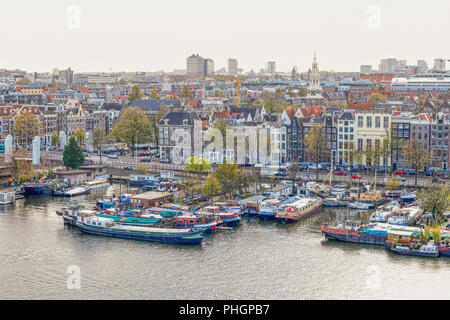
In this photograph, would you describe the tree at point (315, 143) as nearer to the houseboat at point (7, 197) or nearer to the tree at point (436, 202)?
the tree at point (436, 202)

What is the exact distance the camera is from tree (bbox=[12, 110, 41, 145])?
3953 centimetres

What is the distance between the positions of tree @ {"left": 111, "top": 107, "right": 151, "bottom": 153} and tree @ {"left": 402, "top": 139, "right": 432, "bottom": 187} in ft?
49.2

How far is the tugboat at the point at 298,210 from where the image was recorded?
23.3 m

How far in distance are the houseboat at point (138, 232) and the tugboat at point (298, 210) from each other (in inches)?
132

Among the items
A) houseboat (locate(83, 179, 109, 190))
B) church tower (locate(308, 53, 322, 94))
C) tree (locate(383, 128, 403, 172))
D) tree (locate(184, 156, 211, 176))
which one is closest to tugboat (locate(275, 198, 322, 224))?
tree (locate(184, 156, 211, 176))

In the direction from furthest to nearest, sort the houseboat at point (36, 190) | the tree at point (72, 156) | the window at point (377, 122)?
the tree at point (72, 156) < the window at point (377, 122) < the houseboat at point (36, 190)

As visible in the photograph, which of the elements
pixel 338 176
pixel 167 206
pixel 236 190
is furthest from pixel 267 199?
pixel 338 176

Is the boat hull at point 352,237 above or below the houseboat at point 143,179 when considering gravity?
below

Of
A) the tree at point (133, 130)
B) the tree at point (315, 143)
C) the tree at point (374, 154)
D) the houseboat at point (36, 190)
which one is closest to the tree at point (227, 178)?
the tree at point (315, 143)

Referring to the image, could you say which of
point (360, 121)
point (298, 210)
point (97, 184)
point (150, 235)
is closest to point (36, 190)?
point (97, 184)

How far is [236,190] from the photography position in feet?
87.9

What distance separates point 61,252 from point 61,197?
28.3ft

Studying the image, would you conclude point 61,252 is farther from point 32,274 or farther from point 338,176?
point 338,176

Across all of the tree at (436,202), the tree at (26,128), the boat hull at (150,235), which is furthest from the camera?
the tree at (26,128)
